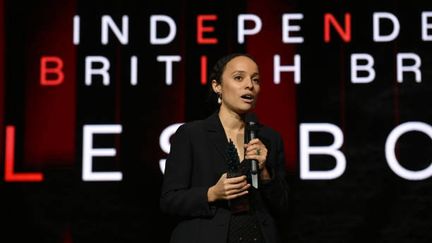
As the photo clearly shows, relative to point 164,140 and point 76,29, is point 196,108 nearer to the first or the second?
point 164,140

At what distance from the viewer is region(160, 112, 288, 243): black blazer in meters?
2.16

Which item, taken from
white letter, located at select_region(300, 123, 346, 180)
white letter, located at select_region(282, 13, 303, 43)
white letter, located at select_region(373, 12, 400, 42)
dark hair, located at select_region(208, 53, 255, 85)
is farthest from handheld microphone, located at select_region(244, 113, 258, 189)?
white letter, located at select_region(373, 12, 400, 42)

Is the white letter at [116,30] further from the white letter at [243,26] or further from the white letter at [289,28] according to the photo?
the white letter at [289,28]

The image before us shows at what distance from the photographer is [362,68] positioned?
4023 mm

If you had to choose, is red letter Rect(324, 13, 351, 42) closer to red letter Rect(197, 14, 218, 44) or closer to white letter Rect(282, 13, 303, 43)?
white letter Rect(282, 13, 303, 43)

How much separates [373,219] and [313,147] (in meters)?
0.53

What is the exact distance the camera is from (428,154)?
399 cm

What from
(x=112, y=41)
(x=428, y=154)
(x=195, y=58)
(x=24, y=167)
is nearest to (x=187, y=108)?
(x=195, y=58)

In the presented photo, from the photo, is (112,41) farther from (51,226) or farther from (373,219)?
(373,219)

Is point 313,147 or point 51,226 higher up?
point 313,147

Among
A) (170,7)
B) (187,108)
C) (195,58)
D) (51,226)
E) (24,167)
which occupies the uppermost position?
(170,7)

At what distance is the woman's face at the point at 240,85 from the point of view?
228 cm

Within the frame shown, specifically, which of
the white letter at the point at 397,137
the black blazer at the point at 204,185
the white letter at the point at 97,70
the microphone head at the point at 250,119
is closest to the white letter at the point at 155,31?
the white letter at the point at 97,70

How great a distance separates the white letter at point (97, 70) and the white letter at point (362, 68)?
1.42 metres
